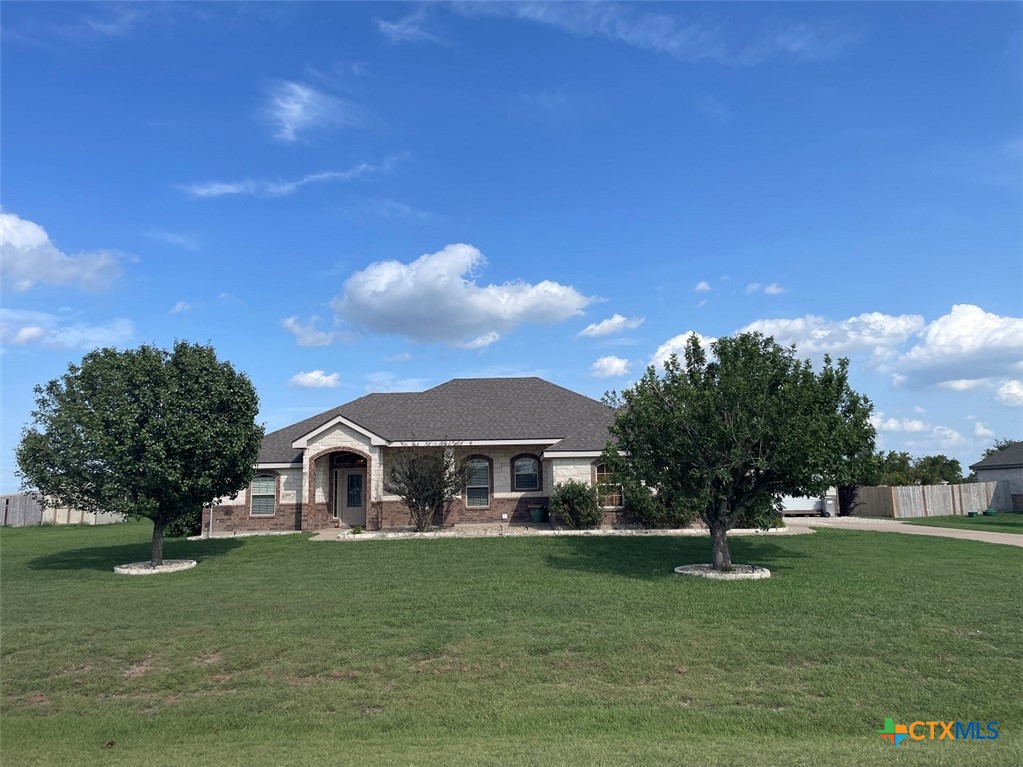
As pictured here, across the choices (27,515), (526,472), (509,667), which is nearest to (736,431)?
(509,667)

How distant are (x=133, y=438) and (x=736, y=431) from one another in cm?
1460

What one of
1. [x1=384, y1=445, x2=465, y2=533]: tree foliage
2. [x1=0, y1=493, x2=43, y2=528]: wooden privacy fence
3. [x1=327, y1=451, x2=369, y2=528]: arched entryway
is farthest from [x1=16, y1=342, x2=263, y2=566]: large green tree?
[x1=0, y1=493, x2=43, y2=528]: wooden privacy fence

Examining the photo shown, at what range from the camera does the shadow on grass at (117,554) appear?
1867cm

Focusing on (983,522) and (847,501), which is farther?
(847,501)

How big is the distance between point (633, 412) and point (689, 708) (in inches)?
362

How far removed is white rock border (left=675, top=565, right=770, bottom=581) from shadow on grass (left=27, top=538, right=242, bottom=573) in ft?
43.7

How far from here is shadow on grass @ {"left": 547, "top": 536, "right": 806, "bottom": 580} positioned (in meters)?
16.1

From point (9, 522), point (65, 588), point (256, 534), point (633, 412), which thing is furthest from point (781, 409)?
point (9, 522)

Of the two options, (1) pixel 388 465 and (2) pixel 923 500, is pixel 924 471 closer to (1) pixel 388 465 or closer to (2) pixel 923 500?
(2) pixel 923 500

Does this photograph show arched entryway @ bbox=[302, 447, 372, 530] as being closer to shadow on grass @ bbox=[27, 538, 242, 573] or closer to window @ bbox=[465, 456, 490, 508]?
shadow on grass @ bbox=[27, 538, 242, 573]

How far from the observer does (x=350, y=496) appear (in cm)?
2730

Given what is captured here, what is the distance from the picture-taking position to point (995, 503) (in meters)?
40.2

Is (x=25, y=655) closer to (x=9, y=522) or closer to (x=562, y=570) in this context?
(x=562, y=570)

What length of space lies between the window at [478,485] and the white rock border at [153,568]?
10690 mm
